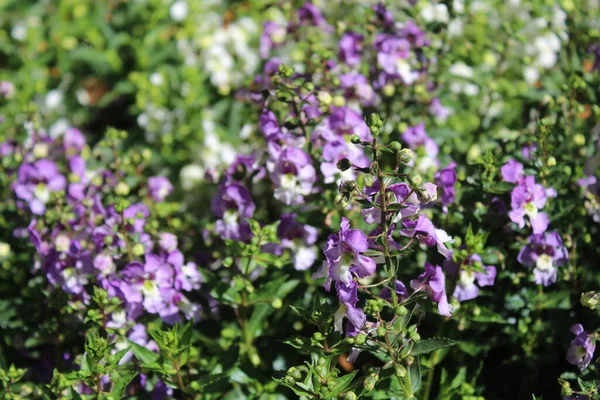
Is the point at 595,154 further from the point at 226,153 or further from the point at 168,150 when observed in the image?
the point at 168,150

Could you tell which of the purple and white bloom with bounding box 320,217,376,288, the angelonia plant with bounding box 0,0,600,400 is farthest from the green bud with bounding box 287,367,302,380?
the purple and white bloom with bounding box 320,217,376,288

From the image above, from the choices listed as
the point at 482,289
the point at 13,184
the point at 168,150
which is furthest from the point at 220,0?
the point at 482,289

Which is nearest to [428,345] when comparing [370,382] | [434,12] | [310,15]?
[370,382]

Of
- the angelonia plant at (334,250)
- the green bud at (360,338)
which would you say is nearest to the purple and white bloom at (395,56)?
the angelonia plant at (334,250)

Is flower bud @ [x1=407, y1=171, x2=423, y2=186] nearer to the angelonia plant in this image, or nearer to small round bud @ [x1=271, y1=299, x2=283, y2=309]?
the angelonia plant

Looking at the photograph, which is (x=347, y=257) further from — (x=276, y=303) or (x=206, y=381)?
(x=206, y=381)

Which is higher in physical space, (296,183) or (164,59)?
(296,183)
